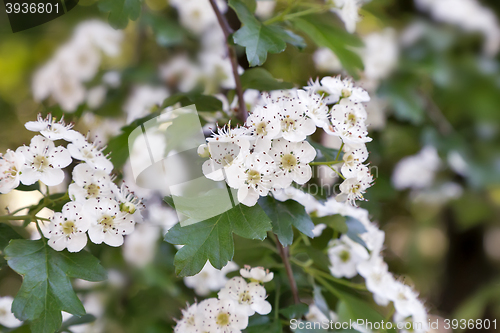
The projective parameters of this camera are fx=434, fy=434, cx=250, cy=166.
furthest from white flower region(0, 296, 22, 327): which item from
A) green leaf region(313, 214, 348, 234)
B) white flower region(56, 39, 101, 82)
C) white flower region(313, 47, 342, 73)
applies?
white flower region(313, 47, 342, 73)

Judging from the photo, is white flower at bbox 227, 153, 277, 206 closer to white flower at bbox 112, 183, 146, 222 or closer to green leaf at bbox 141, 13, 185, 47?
white flower at bbox 112, 183, 146, 222

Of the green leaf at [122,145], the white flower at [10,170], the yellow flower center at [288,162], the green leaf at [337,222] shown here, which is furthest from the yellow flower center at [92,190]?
the green leaf at [337,222]

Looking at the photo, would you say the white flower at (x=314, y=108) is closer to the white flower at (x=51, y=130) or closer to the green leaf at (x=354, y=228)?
the green leaf at (x=354, y=228)

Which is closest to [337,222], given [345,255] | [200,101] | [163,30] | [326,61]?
[345,255]

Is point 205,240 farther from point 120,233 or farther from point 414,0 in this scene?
point 414,0

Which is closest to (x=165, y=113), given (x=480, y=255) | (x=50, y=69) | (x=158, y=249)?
(x=158, y=249)


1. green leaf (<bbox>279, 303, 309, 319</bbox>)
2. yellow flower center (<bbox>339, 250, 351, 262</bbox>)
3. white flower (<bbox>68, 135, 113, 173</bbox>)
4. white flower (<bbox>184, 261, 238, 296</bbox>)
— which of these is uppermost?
white flower (<bbox>68, 135, 113, 173</bbox>)
